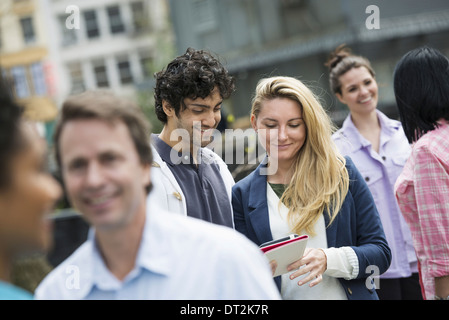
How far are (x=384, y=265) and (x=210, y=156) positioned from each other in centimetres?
101

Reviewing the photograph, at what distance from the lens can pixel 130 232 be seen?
4.31 feet

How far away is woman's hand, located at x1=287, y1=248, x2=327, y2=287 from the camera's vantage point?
2.11 metres

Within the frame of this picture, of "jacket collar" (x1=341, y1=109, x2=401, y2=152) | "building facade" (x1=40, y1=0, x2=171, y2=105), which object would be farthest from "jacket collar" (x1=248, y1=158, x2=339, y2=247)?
"building facade" (x1=40, y1=0, x2=171, y2=105)

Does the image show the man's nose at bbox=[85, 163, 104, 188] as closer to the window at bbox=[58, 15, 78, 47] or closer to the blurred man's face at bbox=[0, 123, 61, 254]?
the blurred man's face at bbox=[0, 123, 61, 254]

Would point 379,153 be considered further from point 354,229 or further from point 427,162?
point 354,229

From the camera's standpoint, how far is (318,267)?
6.95ft

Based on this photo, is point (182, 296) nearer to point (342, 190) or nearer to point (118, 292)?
point (118, 292)

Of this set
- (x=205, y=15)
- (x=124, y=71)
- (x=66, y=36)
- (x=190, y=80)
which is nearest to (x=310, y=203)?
(x=190, y=80)

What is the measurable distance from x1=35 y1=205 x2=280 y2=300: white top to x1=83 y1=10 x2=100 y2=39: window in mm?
33704

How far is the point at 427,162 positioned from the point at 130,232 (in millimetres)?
1598

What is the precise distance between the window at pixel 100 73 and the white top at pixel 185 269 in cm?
3319

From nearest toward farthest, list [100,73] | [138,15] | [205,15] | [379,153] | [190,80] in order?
[190,80] → [379,153] → [205,15] → [138,15] → [100,73]

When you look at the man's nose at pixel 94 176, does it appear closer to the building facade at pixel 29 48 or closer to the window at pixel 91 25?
the building facade at pixel 29 48

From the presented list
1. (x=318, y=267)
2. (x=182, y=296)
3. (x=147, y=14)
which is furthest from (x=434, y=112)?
(x=147, y=14)
